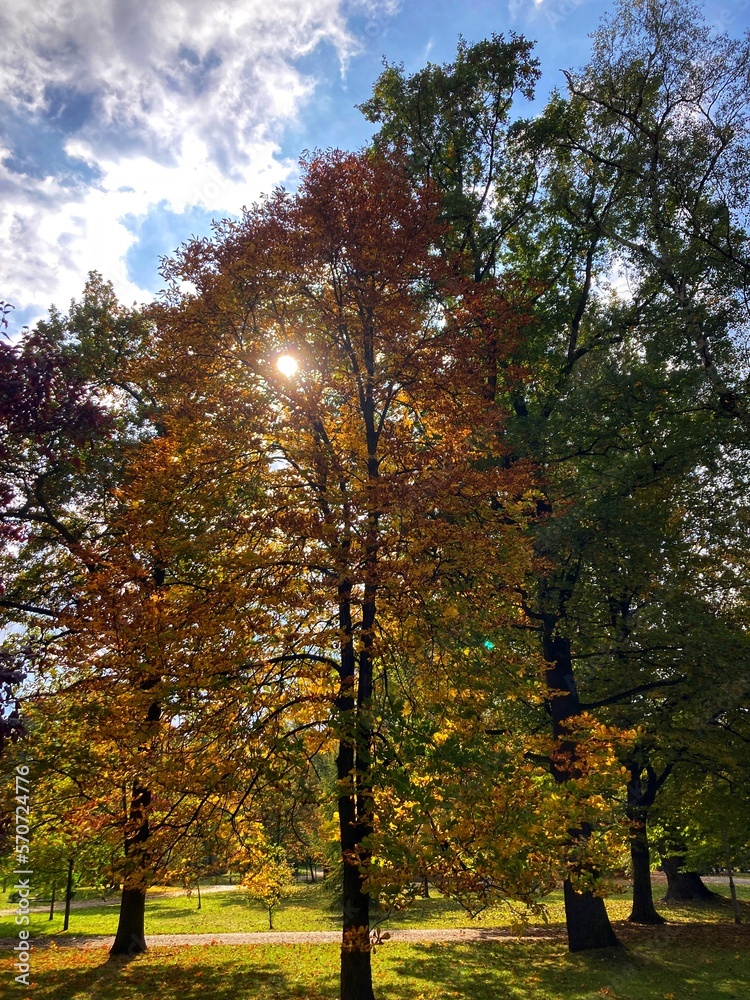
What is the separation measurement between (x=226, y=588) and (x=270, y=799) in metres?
2.97

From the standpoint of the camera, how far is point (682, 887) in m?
26.1

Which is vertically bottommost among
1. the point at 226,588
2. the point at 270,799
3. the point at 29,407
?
the point at 270,799

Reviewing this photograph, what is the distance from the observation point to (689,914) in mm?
21781

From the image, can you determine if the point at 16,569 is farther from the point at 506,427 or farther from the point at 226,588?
the point at 506,427

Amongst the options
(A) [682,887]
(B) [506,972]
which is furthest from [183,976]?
(A) [682,887]

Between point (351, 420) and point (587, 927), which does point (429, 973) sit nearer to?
point (587, 927)

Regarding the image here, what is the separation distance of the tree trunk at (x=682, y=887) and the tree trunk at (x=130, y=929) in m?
22.4

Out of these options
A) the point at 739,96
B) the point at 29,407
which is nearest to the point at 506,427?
the point at 29,407

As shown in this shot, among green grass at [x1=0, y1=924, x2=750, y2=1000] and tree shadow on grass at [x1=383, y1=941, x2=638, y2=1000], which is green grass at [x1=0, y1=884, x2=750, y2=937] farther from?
green grass at [x1=0, y1=924, x2=750, y2=1000]

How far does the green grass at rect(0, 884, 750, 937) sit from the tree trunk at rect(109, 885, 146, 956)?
7698mm

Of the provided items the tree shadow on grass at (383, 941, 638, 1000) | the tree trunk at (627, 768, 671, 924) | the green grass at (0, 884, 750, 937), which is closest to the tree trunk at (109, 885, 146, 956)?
the tree shadow on grass at (383, 941, 638, 1000)

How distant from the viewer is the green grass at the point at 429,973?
1014 centimetres

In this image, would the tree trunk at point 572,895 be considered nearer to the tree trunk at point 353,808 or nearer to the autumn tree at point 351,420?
the autumn tree at point 351,420

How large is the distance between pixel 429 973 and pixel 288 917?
59.0 feet
